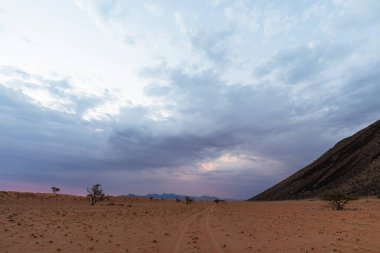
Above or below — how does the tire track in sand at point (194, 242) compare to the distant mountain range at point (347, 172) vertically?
below

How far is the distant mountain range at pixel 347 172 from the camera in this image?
76.6 m

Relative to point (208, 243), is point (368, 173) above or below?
above

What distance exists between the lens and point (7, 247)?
59.9 feet

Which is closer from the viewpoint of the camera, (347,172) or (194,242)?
(194,242)

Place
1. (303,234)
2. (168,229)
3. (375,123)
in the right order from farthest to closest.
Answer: (375,123), (168,229), (303,234)

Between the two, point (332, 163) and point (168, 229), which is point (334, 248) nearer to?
point (168, 229)

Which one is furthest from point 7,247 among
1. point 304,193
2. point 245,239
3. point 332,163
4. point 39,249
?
point 332,163

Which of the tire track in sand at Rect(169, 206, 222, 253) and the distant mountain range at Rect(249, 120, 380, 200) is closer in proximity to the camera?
the tire track in sand at Rect(169, 206, 222, 253)

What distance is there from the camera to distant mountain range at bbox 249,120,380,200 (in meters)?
76.6

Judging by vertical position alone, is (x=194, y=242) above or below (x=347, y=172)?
below

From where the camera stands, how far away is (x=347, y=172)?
9106 centimetres

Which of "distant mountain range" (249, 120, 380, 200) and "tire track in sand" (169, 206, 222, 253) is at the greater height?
"distant mountain range" (249, 120, 380, 200)

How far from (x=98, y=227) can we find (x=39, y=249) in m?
8.87

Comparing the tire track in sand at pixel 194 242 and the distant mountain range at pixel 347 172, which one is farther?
the distant mountain range at pixel 347 172
